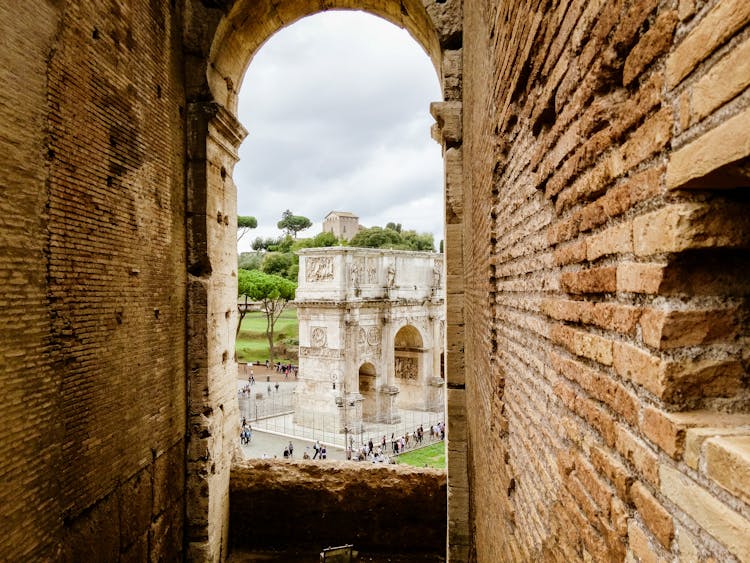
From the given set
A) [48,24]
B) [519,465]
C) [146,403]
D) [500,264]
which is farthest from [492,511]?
[48,24]

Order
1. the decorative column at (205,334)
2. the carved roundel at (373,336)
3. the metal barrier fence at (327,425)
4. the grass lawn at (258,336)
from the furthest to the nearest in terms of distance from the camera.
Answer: the grass lawn at (258,336) < the carved roundel at (373,336) < the metal barrier fence at (327,425) < the decorative column at (205,334)

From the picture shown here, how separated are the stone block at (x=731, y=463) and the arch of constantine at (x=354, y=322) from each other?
19.5m

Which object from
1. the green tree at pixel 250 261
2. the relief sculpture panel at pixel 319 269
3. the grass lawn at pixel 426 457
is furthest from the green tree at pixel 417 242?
the grass lawn at pixel 426 457

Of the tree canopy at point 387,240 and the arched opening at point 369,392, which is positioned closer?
the arched opening at point 369,392

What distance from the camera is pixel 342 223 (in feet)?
253

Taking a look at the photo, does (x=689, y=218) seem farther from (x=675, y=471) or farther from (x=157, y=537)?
(x=157, y=537)

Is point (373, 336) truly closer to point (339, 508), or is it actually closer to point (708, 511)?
point (339, 508)

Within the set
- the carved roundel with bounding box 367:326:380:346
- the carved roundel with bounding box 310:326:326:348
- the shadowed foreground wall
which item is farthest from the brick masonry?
the carved roundel with bounding box 367:326:380:346

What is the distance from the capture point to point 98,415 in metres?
4.24

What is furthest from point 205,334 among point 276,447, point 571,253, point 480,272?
point 276,447

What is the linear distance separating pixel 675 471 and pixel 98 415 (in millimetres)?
4473

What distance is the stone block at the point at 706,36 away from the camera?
80 centimetres

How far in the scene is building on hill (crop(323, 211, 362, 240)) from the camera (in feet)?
252

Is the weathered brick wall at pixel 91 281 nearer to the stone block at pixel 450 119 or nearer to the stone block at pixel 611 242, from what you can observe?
the stone block at pixel 450 119
